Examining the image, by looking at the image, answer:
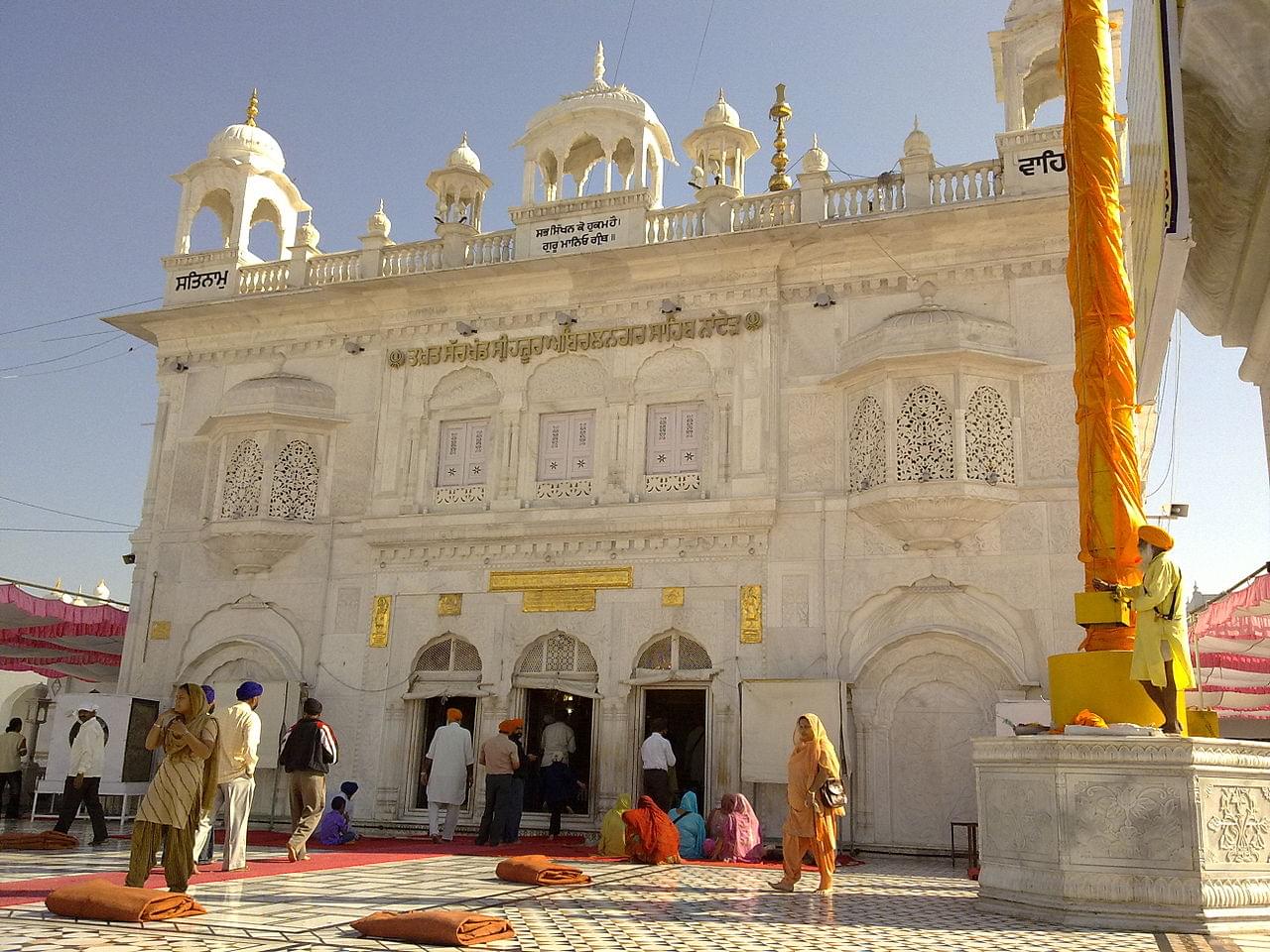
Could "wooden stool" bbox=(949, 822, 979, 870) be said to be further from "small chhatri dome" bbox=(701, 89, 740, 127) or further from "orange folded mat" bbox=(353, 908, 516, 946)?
"small chhatri dome" bbox=(701, 89, 740, 127)

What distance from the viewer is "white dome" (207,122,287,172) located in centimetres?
1666

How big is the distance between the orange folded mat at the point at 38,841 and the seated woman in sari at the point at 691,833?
5247 millimetres

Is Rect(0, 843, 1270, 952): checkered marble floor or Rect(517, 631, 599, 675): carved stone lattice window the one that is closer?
Rect(0, 843, 1270, 952): checkered marble floor

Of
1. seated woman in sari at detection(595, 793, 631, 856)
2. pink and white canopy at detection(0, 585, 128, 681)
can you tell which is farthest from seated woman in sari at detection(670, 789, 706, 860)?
pink and white canopy at detection(0, 585, 128, 681)

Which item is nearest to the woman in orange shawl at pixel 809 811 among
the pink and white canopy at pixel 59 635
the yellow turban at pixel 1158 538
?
the yellow turban at pixel 1158 538

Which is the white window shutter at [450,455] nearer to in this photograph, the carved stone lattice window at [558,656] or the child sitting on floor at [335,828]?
the carved stone lattice window at [558,656]

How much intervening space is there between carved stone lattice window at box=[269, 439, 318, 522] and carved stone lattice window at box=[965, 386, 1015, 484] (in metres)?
8.19

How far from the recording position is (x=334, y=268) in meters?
15.7

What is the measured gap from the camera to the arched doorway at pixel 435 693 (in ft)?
43.6

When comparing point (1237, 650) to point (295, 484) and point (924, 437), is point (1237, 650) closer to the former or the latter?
point (924, 437)

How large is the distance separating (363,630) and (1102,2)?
10.4 meters

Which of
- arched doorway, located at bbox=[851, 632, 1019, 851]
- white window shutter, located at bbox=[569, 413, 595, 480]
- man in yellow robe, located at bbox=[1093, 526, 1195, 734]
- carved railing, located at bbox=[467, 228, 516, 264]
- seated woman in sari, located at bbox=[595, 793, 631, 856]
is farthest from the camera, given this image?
carved railing, located at bbox=[467, 228, 516, 264]

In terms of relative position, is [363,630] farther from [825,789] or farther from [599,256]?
[825,789]

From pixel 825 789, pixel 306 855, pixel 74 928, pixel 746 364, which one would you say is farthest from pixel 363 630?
pixel 74 928
